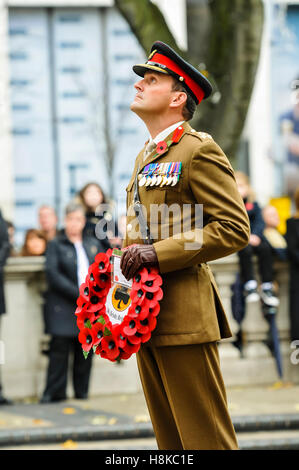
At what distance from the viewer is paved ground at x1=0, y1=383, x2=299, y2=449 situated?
255 inches

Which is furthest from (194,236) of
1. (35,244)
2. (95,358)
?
(35,244)

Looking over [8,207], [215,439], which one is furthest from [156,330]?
[8,207]

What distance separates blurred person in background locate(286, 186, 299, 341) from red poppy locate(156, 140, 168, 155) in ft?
16.4

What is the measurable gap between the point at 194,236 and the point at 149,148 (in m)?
0.57

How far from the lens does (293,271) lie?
8609 millimetres

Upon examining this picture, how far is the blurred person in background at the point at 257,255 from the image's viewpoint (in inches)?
335

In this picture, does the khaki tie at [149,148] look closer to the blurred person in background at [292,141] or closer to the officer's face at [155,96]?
the officer's face at [155,96]

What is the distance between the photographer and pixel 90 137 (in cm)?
2084

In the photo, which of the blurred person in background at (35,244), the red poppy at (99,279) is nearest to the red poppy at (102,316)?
the red poppy at (99,279)

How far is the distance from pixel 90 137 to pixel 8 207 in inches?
105

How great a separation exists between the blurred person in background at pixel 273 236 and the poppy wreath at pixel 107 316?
16.9 feet

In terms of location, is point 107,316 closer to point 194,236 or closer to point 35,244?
point 194,236
